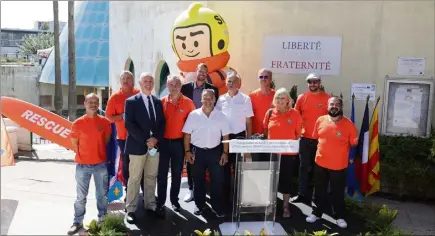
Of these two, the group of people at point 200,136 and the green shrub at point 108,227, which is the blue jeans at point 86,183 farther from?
the green shrub at point 108,227

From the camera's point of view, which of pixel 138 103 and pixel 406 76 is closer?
pixel 138 103

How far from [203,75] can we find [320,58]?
2.56m

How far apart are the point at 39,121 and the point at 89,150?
1523 millimetres

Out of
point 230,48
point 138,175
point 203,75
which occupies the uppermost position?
point 230,48

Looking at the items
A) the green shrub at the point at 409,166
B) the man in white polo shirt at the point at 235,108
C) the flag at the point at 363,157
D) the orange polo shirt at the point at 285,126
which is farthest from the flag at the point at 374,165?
the man in white polo shirt at the point at 235,108

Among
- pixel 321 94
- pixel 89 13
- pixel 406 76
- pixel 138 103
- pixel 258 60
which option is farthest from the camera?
pixel 89 13

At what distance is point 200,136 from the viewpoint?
15.5 feet

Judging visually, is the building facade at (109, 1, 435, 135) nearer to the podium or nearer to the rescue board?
the podium

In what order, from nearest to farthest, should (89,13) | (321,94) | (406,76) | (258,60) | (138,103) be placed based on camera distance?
(138,103) < (321,94) < (406,76) < (258,60) < (89,13)

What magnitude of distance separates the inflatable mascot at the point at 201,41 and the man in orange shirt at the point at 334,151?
178 cm

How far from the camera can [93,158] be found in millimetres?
4508

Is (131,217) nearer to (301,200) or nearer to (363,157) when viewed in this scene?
(301,200)

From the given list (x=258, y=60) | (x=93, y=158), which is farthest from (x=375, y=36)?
(x=93, y=158)

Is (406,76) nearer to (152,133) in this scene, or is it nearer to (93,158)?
(152,133)
